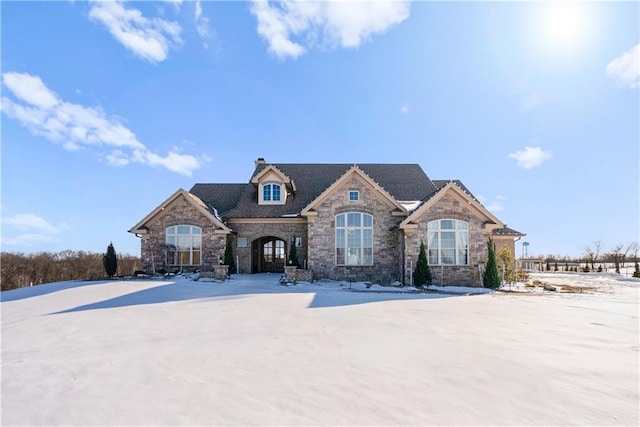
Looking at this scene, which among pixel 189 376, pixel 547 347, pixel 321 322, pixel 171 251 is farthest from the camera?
pixel 171 251

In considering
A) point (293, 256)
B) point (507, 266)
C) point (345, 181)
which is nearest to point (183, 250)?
point (293, 256)

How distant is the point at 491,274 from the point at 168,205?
17.7 meters

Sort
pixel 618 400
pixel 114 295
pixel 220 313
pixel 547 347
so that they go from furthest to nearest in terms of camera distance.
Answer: pixel 114 295 < pixel 220 313 < pixel 547 347 < pixel 618 400

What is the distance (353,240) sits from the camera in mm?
18797

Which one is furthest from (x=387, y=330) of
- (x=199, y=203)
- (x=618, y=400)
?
(x=199, y=203)

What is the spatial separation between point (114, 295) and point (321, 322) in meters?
8.70

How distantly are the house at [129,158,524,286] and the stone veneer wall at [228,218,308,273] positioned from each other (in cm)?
6

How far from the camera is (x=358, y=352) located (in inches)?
235

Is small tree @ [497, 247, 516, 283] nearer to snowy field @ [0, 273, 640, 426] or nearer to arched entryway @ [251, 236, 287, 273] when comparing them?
snowy field @ [0, 273, 640, 426]

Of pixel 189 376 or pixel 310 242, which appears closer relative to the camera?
pixel 189 376

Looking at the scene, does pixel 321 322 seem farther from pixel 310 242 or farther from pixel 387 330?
pixel 310 242

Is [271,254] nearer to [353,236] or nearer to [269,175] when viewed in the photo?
[269,175]

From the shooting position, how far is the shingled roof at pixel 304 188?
70.7 ft

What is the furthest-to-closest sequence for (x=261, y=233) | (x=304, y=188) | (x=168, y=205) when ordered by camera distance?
(x=304, y=188) → (x=261, y=233) → (x=168, y=205)
